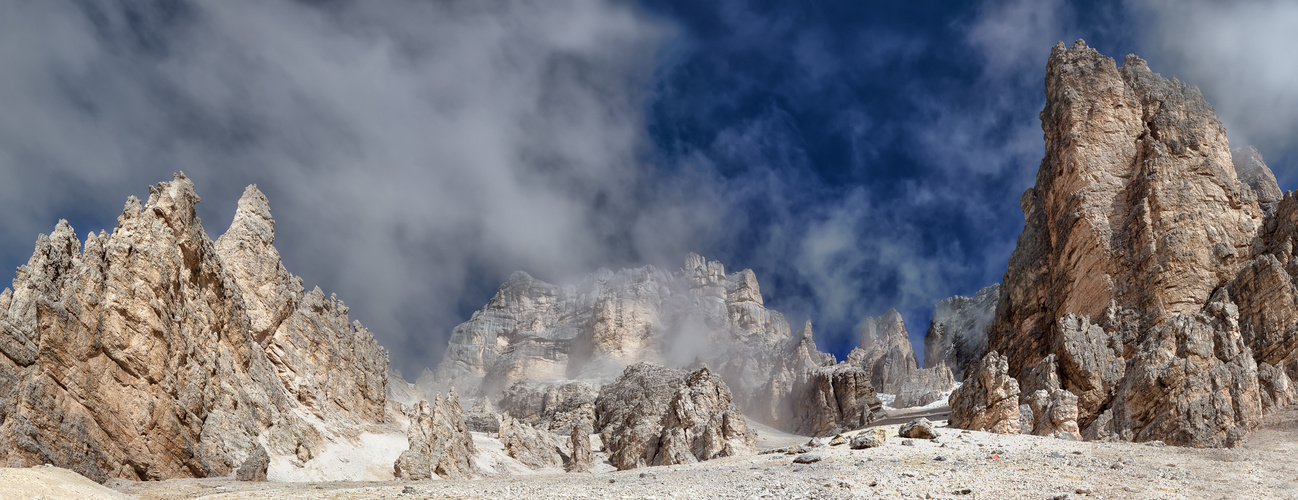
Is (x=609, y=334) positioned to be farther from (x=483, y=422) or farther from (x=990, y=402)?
(x=990, y=402)

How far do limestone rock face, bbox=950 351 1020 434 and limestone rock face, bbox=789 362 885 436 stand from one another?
5166 cm

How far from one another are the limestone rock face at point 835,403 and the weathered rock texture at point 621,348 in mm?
1512

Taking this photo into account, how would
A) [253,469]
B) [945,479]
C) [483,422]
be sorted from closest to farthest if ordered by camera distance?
[945,479] < [253,469] < [483,422]

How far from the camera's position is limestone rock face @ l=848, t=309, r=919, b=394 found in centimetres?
12312

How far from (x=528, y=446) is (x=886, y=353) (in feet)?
232

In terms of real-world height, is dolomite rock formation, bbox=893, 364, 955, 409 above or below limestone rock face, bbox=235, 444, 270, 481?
above

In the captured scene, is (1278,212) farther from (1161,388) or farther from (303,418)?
(303,418)

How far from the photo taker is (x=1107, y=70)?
218 feet

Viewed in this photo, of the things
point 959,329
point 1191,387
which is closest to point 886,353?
point 959,329

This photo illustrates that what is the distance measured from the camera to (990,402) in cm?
4131

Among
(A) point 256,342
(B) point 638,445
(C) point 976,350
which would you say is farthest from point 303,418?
(C) point 976,350

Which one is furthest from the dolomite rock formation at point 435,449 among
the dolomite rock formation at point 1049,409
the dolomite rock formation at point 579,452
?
the dolomite rock formation at point 1049,409

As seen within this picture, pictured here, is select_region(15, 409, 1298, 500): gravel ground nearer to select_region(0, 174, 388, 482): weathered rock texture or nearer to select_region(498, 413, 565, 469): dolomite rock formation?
select_region(0, 174, 388, 482): weathered rock texture

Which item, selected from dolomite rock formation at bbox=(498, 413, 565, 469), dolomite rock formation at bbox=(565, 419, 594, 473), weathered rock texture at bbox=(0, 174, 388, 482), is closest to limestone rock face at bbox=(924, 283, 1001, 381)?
dolomite rock formation at bbox=(565, 419, 594, 473)
